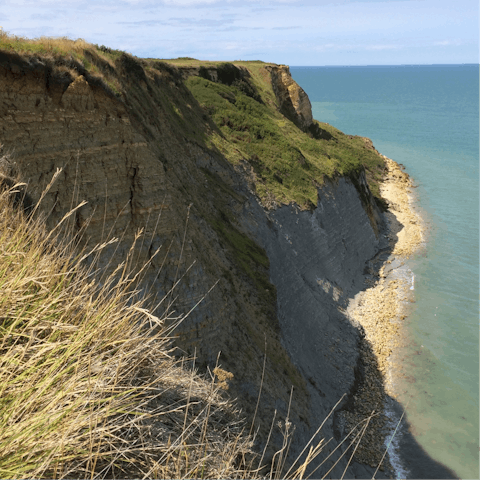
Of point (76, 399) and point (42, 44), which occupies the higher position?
point (42, 44)

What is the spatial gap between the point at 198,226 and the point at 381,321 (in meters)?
18.0

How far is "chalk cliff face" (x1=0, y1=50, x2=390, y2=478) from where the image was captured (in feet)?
38.5

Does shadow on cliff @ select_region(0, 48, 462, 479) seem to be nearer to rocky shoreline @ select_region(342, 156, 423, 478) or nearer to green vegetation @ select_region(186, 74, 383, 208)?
rocky shoreline @ select_region(342, 156, 423, 478)

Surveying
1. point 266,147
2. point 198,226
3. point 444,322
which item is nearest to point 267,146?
point 266,147

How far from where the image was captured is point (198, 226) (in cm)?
1809

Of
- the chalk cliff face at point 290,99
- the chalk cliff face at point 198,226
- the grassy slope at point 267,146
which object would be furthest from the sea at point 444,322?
the chalk cliff face at point 290,99

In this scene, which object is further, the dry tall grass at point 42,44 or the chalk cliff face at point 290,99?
the chalk cliff face at point 290,99

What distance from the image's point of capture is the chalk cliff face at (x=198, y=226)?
11742mm

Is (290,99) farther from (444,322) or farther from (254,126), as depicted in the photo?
(444,322)

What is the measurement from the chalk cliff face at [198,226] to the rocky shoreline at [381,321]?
3.32 ft

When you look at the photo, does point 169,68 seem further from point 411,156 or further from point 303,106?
point 411,156

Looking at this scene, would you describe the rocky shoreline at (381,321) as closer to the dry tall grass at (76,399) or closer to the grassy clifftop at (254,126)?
the grassy clifftop at (254,126)

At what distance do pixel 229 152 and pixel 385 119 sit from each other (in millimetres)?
119671

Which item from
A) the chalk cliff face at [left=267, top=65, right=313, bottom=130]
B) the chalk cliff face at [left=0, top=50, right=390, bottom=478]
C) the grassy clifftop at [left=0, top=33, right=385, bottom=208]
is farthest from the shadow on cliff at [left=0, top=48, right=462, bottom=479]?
the chalk cliff face at [left=267, top=65, right=313, bottom=130]
